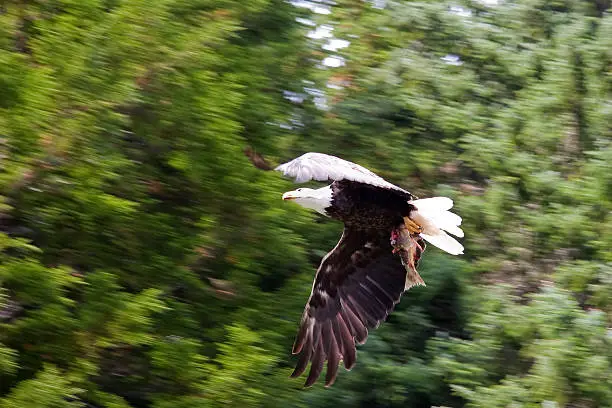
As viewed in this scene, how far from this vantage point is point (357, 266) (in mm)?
7273

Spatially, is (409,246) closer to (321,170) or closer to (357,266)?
(357,266)

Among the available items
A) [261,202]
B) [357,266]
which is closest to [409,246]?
[357,266]

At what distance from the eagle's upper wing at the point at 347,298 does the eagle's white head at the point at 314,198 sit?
1.74 ft

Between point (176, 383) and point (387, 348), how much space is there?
1564 millimetres

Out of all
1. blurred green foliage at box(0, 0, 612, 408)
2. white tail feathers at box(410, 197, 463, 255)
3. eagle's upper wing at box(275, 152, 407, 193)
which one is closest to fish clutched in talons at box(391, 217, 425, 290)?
white tail feathers at box(410, 197, 463, 255)

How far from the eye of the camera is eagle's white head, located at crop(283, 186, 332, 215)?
6.59 meters

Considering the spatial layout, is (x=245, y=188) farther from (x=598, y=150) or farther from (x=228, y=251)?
(x=598, y=150)

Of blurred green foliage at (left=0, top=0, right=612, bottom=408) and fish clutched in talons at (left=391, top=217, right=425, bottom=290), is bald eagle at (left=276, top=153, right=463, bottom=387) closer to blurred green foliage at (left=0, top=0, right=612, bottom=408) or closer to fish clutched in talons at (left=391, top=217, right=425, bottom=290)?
fish clutched in talons at (left=391, top=217, right=425, bottom=290)

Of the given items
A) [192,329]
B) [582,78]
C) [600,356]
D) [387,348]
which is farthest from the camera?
[582,78]

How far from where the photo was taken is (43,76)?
6.61m

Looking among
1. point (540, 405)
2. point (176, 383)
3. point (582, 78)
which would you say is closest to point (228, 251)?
point (176, 383)

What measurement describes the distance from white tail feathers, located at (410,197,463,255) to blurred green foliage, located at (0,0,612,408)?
2.14 ft

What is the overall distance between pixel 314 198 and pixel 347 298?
35.9 inches

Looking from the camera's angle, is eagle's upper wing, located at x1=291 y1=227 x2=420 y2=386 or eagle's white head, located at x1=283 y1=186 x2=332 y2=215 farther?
eagle's upper wing, located at x1=291 y1=227 x2=420 y2=386
